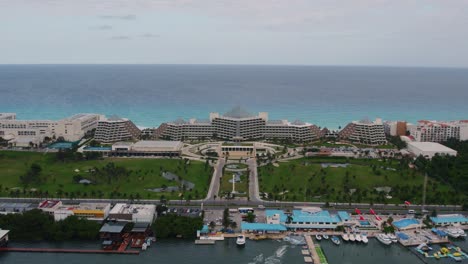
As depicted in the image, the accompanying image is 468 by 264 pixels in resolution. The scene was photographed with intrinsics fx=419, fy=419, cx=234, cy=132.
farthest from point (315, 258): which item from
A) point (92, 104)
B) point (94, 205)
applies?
point (92, 104)

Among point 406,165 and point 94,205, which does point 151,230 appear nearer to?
point 94,205

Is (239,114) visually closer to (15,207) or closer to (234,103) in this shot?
(15,207)

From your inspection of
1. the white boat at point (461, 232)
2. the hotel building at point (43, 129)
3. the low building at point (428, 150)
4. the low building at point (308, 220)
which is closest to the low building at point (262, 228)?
the low building at point (308, 220)

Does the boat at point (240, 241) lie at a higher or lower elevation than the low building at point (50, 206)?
lower

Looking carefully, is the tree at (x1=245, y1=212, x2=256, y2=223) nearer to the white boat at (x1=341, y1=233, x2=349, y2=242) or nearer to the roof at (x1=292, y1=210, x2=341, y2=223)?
the roof at (x1=292, y1=210, x2=341, y2=223)

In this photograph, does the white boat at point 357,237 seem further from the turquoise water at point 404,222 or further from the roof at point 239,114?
the roof at point 239,114
